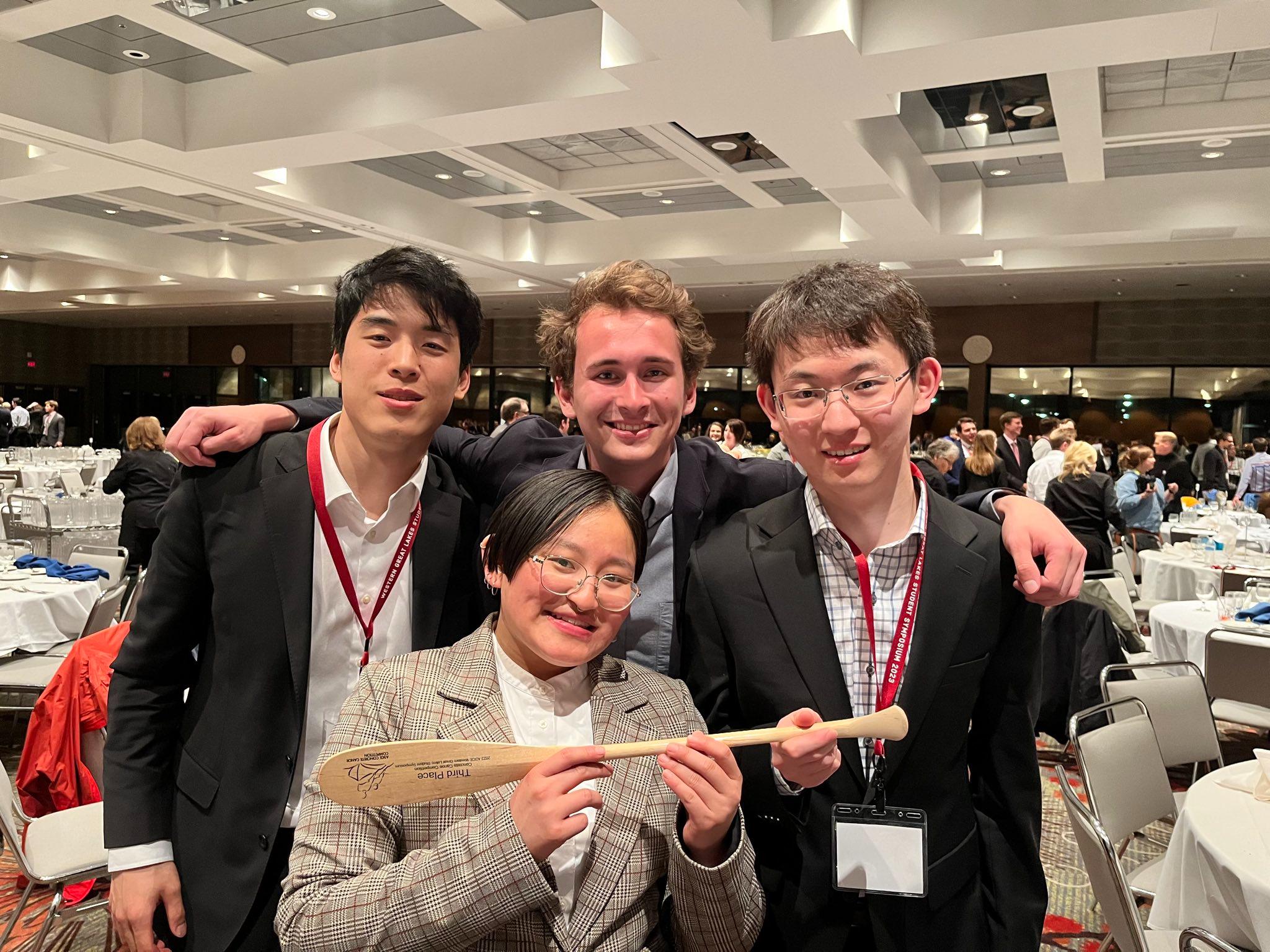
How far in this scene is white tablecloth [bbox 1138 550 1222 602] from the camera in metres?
6.76

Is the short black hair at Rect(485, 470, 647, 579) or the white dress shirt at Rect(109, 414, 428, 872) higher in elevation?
the short black hair at Rect(485, 470, 647, 579)

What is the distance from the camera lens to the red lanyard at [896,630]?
1.48 m

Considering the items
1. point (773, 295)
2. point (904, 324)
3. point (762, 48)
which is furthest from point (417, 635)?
point (762, 48)

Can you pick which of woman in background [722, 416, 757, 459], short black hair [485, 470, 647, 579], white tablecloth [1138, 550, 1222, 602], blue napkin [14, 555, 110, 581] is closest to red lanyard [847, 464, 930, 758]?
short black hair [485, 470, 647, 579]

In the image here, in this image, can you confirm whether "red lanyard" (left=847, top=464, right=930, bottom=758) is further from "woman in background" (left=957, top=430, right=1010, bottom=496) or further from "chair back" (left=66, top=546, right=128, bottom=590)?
"woman in background" (left=957, top=430, right=1010, bottom=496)

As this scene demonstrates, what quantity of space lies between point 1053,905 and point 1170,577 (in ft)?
13.1

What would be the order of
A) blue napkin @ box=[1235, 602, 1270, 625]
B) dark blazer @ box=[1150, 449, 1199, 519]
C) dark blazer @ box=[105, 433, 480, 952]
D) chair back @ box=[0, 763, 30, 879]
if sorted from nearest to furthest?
1. dark blazer @ box=[105, 433, 480, 952]
2. chair back @ box=[0, 763, 30, 879]
3. blue napkin @ box=[1235, 602, 1270, 625]
4. dark blazer @ box=[1150, 449, 1199, 519]

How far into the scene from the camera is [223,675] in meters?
1.63

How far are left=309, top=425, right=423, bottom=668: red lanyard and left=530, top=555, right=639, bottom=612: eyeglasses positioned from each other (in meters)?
0.46

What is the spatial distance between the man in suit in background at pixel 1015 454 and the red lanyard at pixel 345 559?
10.5 m

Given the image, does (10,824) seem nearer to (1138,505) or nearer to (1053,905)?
(1053,905)

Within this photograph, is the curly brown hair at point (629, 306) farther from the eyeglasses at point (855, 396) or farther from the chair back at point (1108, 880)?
the chair back at point (1108, 880)

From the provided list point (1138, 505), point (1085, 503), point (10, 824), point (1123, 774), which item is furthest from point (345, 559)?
point (1138, 505)

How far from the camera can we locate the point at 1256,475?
11438mm
